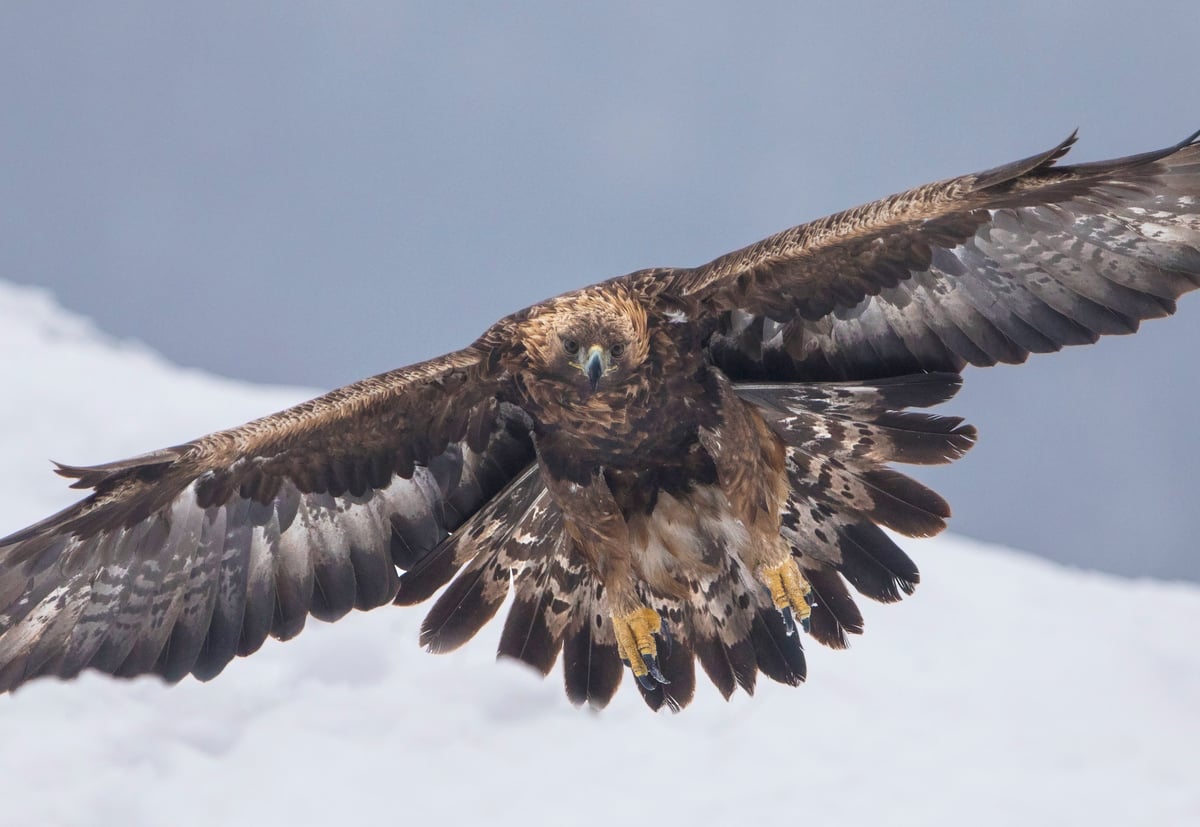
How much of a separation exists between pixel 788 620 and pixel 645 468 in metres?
1.13

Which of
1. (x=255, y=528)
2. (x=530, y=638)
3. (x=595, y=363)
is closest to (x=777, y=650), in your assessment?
(x=530, y=638)

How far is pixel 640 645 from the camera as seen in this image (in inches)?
348

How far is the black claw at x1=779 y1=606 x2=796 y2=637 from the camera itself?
8.77 metres

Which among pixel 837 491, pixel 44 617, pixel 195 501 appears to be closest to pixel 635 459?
pixel 837 491

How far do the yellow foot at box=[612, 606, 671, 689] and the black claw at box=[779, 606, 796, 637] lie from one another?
2.27ft

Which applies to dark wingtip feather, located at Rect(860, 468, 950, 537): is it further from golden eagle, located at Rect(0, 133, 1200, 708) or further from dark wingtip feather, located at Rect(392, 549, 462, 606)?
dark wingtip feather, located at Rect(392, 549, 462, 606)

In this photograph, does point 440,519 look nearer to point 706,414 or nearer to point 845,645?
point 706,414

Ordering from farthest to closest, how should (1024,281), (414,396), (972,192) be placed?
(414,396), (1024,281), (972,192)

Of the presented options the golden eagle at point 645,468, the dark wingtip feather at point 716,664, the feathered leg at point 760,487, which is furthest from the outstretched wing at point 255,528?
the dark wingtip feather at point 716,664

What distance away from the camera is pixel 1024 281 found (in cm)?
829

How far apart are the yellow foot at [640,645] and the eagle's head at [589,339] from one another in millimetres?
1362

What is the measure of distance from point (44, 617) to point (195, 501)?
1.01m

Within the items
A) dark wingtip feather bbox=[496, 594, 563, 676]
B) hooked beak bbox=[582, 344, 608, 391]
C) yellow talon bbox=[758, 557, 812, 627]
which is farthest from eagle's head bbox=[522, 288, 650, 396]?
dark wingtip feather bbox=[496, 594, 563, 676]

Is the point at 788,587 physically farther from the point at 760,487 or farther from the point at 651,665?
the point at 651,665
